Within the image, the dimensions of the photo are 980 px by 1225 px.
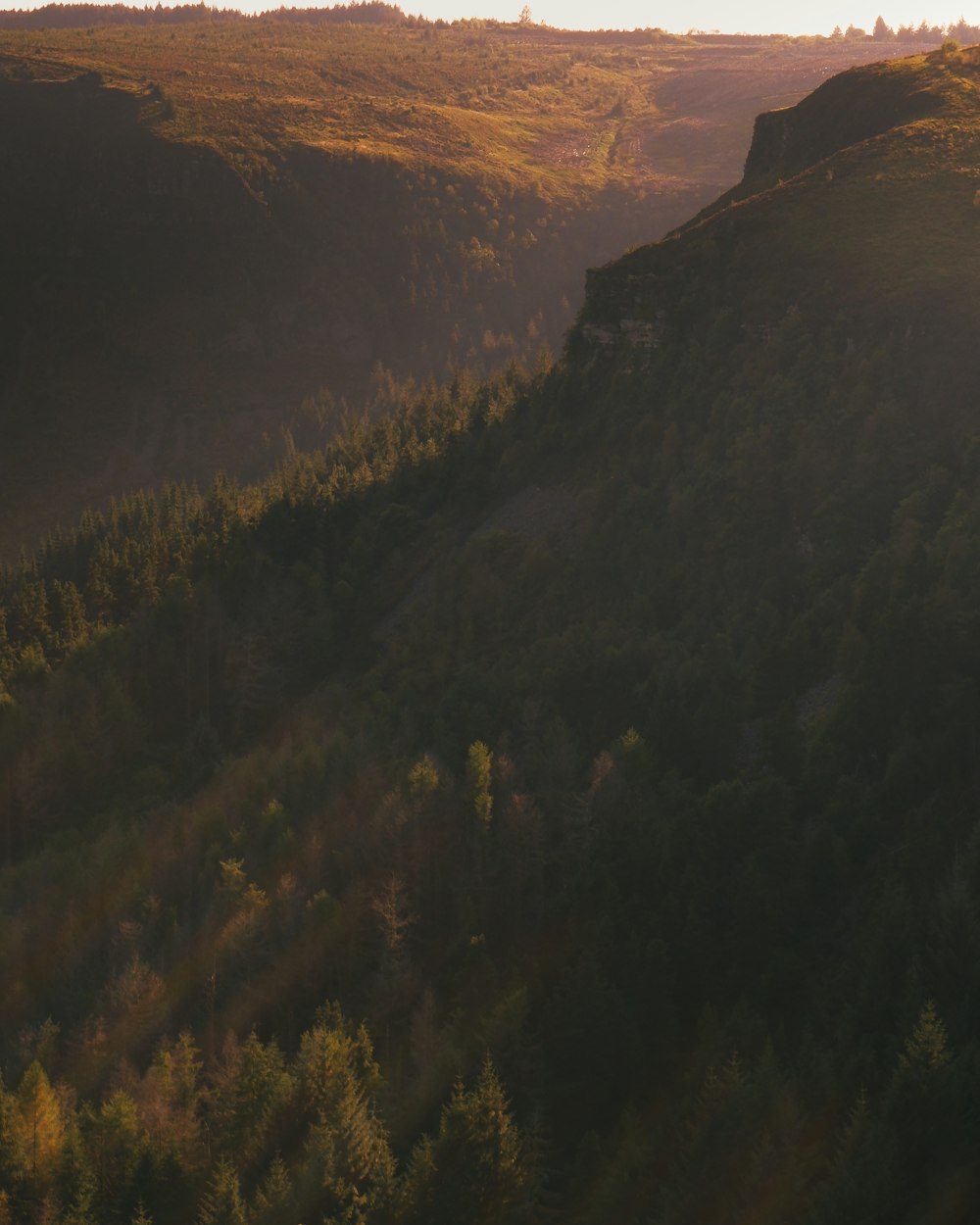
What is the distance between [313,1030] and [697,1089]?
14.2 meters

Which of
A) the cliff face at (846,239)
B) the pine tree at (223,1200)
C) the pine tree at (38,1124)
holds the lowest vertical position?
the pine tree at (38,1124)

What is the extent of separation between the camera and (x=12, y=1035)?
5722cm

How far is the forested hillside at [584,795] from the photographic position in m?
40.7

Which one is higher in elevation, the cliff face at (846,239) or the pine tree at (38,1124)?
the cliff face at (846,239)

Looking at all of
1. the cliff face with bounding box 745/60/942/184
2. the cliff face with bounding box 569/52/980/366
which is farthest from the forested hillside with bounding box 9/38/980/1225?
the cliff face with bounding box 745/60/942/184

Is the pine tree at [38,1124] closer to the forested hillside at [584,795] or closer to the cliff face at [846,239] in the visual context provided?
the forested hillside at [584,795]

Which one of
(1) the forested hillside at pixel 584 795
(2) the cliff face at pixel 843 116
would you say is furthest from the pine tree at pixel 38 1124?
(2) the cliff face at pixel 843 116

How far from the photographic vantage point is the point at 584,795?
57281 mm

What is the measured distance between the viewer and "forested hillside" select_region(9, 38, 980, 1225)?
40.7 m

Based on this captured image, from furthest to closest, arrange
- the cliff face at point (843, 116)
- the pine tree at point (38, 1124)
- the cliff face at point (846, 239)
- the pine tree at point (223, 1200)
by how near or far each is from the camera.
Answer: the cliff face at point (843, 116) → the cliff face at point (846, 239) → the pine tree at point (38, 1124) → the pine tree at point (223, 1200)

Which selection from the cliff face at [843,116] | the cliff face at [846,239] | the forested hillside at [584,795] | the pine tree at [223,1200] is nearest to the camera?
the forested hillside at [584,795]

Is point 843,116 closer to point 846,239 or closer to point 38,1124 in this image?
point 846,239

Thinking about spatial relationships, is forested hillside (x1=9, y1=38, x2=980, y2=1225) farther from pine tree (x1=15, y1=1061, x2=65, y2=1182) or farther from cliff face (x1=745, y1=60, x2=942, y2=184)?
cliff face (x1=745, y1=60, x2=942, y2=184)

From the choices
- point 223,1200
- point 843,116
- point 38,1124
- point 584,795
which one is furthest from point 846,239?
point 38,1124
